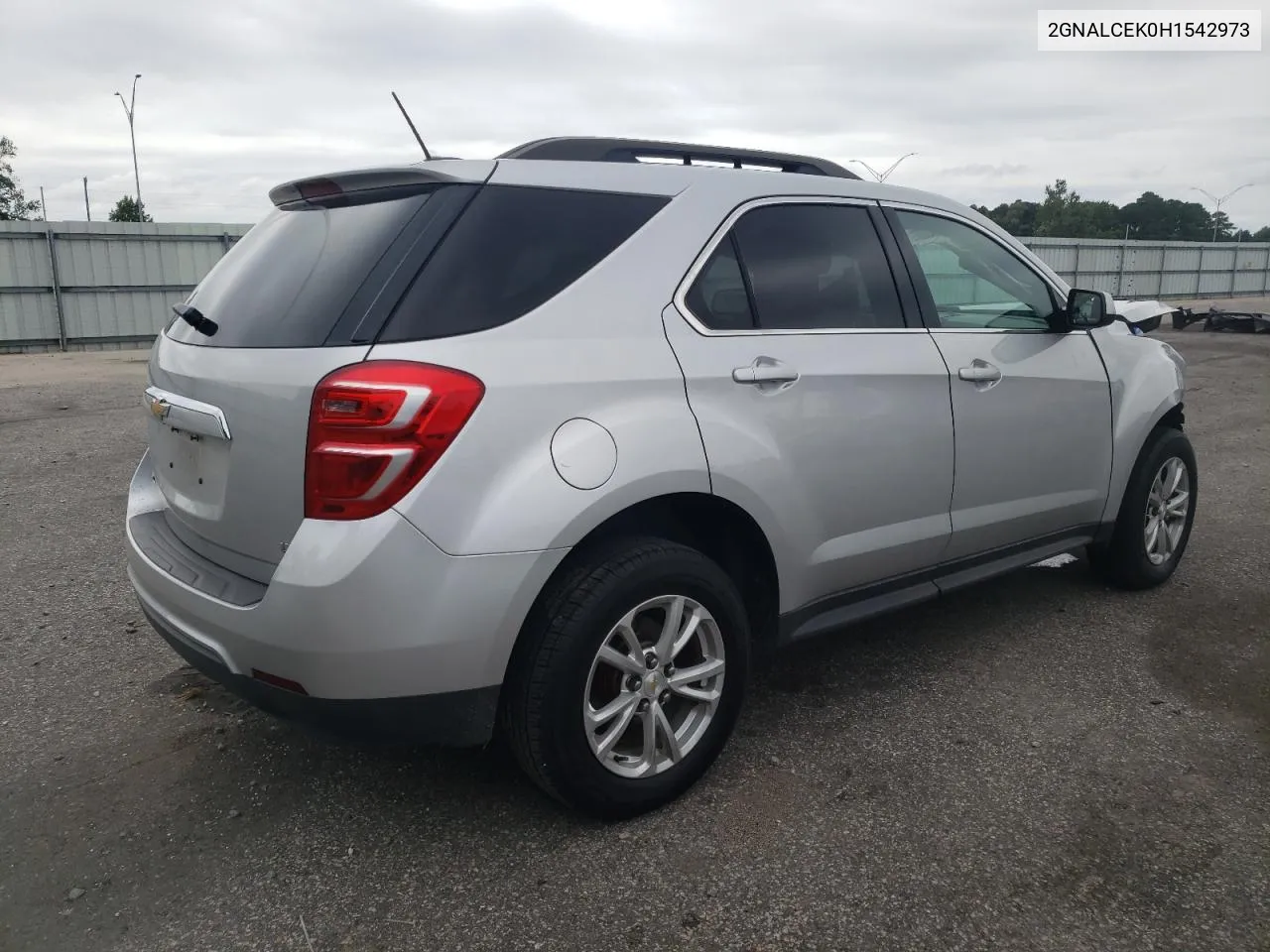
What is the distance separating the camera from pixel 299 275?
2.66 meters

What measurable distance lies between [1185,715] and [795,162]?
2290 mm

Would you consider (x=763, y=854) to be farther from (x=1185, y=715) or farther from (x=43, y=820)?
(x=43, y=820)

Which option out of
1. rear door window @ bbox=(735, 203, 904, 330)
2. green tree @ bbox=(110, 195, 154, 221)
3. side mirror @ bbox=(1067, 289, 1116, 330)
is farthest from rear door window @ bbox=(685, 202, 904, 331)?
green tree @ bbox=(110, 195, 154, 221)

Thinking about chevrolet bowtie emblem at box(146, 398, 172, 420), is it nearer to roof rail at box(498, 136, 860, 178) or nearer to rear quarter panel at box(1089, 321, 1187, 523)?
roof rail at box(498, 136, 860, 178)

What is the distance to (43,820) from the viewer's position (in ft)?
9.21

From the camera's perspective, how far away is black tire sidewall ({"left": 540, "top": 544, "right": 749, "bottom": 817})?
8.15ft

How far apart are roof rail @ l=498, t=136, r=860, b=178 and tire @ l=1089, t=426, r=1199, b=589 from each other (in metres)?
1.94

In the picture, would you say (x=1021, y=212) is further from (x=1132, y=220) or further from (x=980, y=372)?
(x=980, y=372)

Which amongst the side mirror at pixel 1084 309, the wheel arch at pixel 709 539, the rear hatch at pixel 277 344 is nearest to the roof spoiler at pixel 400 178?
the rear hatch at pixel 277 344

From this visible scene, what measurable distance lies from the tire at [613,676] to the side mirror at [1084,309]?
203 cm

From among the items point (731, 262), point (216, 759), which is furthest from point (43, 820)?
point (731, 262)

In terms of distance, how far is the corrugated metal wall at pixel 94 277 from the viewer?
66.3 ft

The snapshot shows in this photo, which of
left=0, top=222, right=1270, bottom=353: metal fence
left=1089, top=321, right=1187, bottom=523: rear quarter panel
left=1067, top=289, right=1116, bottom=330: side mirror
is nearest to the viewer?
left=1067, top=289, right=1116, bottom=330: side mirror

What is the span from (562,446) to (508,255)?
512mm
